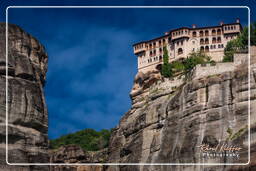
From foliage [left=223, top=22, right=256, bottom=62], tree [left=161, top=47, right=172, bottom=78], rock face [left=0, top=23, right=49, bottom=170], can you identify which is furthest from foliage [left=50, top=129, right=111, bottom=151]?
rock face [left=0, top=23, right=49, bottom=170]

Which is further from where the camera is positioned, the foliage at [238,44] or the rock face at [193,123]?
the foliage at [238,44]

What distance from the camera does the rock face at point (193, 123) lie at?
7738 cm

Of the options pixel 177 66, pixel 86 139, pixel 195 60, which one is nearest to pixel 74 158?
pixel 195 60

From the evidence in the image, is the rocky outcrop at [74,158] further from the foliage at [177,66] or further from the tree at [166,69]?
the foliage at [177,66]

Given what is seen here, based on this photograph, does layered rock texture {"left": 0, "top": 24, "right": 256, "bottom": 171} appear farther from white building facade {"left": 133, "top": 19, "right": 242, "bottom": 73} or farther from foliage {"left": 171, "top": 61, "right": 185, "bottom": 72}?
white building facade {"left": 133, "top": 19, "right": 242, "bottom": 73}

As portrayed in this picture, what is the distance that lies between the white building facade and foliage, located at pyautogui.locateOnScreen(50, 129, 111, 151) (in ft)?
48.1

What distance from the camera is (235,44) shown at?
4641 inches

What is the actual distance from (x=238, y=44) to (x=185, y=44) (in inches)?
823

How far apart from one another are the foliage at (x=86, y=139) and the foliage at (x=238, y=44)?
97.0 feet

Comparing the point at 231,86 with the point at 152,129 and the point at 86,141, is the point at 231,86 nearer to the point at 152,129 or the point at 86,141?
the point at 152,129

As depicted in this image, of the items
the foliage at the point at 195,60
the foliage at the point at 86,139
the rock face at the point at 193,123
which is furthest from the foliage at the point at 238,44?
the foliage at the point at 86,139

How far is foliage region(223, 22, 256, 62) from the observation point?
341 feet

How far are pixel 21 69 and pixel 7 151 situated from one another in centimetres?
686

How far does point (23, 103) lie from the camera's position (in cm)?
5284
